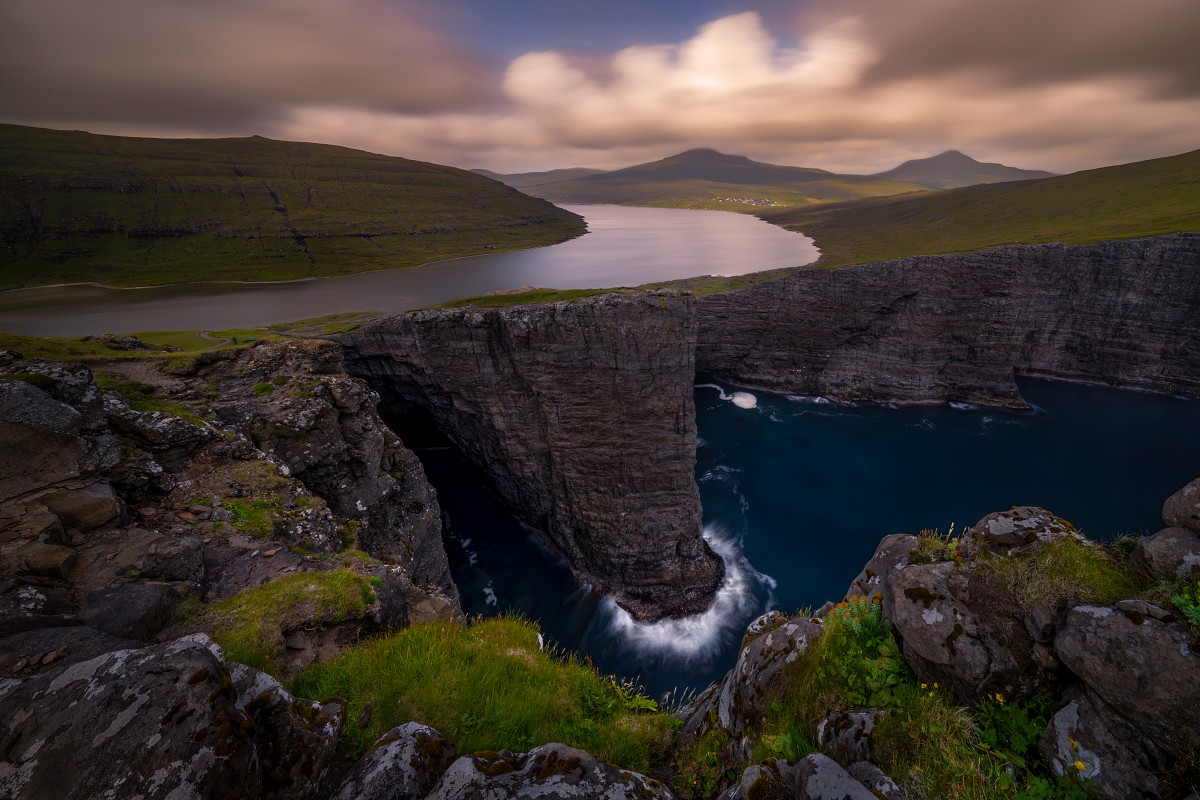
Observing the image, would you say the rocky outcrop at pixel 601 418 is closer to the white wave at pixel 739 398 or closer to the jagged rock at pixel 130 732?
the jagged rock at pixel 130 732

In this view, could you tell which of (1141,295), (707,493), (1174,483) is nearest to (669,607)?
(707,493)

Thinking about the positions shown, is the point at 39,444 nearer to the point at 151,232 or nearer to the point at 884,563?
the point at 884,563

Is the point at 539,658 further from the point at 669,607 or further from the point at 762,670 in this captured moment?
the point at 669,607

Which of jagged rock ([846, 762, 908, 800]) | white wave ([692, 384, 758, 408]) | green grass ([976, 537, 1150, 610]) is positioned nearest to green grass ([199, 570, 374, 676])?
jagged rock ([846, 762, 908, 800])

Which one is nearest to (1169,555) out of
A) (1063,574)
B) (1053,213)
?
(1063,574)

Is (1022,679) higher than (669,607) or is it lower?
higher

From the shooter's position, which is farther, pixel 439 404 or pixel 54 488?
pixel 439 404

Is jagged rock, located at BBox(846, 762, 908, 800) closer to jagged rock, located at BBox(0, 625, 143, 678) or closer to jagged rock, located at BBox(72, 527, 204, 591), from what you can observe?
jagged rock, located at BBox(0, 625, 143, 678)

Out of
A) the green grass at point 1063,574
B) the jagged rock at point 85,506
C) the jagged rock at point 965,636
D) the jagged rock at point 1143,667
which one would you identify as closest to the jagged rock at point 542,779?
the jagged rock at point 965,636
